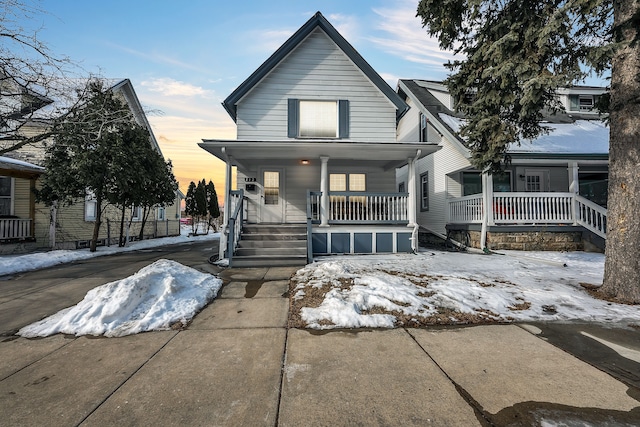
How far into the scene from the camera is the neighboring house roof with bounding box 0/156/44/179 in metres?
9.91

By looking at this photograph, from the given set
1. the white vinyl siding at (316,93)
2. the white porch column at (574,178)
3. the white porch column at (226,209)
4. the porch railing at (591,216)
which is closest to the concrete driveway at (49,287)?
the white porch column at (226,209)

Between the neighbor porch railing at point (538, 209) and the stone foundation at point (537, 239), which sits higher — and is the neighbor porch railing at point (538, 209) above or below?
above

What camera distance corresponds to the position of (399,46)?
1106 cm

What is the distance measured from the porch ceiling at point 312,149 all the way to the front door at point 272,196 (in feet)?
3.84

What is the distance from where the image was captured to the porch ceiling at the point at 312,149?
8312 mm

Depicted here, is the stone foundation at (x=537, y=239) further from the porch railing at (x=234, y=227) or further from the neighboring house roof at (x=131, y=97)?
the neighboring house roof at (x=131, y=97)

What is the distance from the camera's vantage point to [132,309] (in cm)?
391

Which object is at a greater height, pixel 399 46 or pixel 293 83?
pixel 399 46

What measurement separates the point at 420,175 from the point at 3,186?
1949 centimetres

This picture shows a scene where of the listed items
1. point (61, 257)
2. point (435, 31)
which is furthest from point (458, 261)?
point (61, 257)

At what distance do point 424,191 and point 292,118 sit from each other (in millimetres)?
8509

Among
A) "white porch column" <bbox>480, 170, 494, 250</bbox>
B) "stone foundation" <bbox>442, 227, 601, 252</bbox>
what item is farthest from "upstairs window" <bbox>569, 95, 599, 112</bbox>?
"white porch column" <bbox>480, 170, 494, 250</bbox>

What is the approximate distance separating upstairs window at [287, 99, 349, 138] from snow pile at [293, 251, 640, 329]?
585 centimetres

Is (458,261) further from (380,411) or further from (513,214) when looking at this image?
(380,411)
